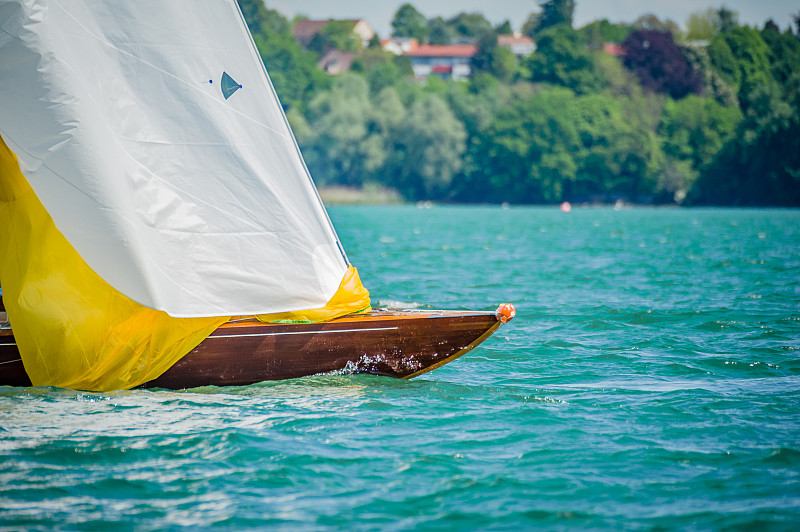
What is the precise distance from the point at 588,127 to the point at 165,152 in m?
88.2

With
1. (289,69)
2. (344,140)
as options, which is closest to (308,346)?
(344,140)

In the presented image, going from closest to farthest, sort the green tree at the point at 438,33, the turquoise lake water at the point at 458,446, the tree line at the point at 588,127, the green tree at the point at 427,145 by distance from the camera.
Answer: the turquoise lake water at the point at 458,446 → the tree line at the point at 588,127 → the green tree at the point at 427,145 → the green tree at the point at 438,33

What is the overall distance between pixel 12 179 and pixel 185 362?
2.71 m

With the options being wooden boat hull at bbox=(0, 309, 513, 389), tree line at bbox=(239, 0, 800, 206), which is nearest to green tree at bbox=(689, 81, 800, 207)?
tree line at bbox=(239, 0, 800, 206)

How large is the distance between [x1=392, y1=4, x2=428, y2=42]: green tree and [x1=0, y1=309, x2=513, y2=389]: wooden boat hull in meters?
167

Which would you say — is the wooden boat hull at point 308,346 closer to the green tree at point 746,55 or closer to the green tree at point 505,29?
the green tree at point 746,55

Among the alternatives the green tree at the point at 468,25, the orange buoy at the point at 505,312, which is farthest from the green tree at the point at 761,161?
the green tree at the point at 468,25

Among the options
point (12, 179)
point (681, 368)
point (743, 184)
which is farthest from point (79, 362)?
point (743, 184)

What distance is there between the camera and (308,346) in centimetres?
964

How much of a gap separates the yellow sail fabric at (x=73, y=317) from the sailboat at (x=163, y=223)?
0.02 metres

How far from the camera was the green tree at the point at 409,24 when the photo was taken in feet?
562

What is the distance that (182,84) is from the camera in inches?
363

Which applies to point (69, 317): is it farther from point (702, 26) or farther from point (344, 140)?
point (702, 26)

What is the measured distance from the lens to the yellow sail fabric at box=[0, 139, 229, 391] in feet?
31.0
